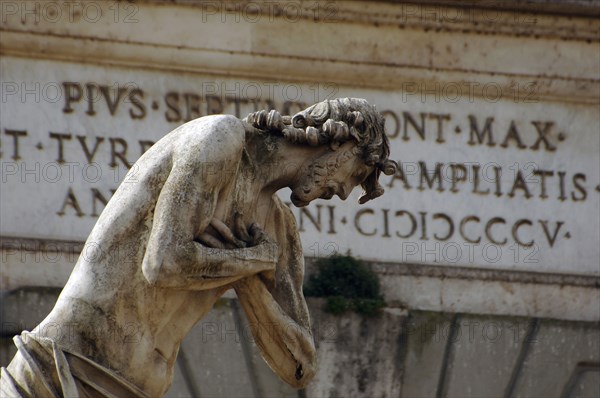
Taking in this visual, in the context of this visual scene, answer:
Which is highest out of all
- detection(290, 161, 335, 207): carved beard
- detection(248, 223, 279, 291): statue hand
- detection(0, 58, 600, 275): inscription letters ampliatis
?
detection(290, 161, 335, 207): carved beard

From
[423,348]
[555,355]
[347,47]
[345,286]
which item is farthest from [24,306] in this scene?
[555,355]

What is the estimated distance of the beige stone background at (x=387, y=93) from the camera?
13156mm

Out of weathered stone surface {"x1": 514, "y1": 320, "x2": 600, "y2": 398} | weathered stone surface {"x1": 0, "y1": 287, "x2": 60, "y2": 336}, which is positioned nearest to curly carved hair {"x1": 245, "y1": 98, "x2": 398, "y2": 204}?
weathered stone surface {"x1": 0, "y1": 287, "x2": 60, "y2": 336}

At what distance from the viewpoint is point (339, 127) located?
870cm

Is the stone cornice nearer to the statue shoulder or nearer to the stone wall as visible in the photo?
the stone wall

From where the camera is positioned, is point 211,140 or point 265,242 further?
point 265,242

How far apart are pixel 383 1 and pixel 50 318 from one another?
574 cm

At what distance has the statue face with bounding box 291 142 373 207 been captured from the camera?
28.6ft

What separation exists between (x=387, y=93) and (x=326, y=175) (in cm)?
499

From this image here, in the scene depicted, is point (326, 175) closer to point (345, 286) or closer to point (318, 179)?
point (318, 179)

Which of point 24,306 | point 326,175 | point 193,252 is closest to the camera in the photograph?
point 193,252

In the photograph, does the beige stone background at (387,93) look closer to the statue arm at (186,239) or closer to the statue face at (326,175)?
the statue face at (326,175)

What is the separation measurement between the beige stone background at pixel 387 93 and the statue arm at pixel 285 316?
4.12 m

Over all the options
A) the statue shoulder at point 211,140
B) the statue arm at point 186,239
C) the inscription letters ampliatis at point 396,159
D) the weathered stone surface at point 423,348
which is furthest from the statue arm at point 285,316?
the weathered stone surface at point 423,348
